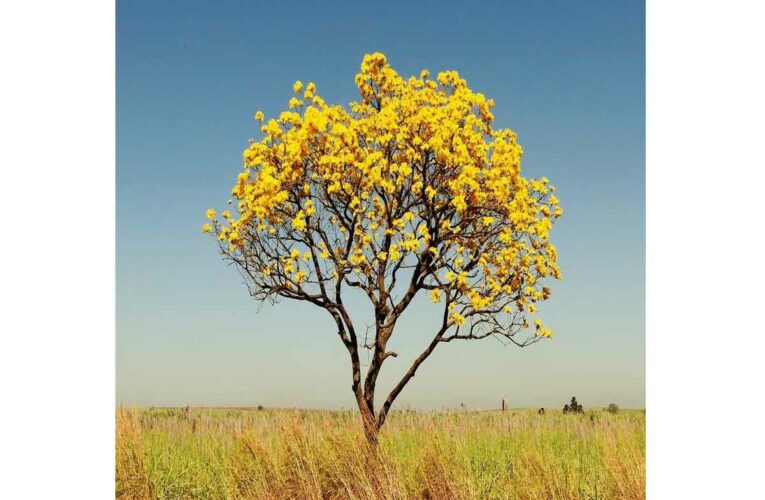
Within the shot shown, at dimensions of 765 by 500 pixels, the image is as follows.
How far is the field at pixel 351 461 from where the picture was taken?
7363mm

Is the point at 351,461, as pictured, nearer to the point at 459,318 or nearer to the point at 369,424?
the point at 369,424

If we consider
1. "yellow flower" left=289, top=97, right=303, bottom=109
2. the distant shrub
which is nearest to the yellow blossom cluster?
"yellow flower" left=289, top=97, right=303, bottom=109

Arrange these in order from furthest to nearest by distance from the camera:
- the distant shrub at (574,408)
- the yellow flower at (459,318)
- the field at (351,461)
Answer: the distant shrub at (574,408), the yellow flower at (459,318), the field at (351,461)

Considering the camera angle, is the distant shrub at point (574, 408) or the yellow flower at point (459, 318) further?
the distant shrub at point (574, 408)

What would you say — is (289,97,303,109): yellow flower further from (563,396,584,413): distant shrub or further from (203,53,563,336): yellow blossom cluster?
(563,396,584,413): distant shrub

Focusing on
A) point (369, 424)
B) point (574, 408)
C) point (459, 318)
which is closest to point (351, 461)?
point (369, 424)

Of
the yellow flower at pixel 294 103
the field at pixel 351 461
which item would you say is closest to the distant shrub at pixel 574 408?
the field at pixel 351 461

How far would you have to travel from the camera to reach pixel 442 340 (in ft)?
33.8

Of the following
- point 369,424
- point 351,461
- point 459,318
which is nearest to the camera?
point 351,461

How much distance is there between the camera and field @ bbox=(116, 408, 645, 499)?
24.2ft

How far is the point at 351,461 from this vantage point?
26.3 ft

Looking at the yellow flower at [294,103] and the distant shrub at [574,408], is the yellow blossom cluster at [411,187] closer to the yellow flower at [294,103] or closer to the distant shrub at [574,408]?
the yellow flower at [294,103]
